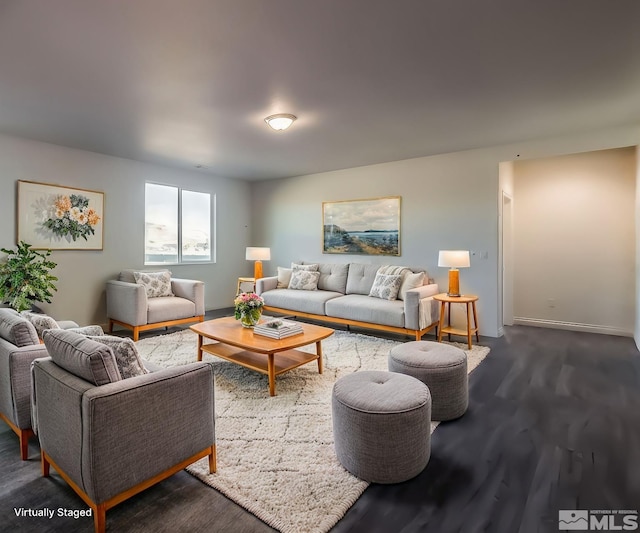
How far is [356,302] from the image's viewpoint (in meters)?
4.77

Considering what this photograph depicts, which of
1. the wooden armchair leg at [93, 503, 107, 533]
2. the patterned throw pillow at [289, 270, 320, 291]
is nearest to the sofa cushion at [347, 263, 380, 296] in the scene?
the patterned throw pillow at [289, 270, 320, 291]

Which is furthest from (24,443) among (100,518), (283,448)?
(283,448)

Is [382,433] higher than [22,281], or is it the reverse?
[22,281]

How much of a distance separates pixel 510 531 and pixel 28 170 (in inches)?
224

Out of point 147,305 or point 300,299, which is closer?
point 147,305

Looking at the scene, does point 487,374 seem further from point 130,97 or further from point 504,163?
point 130,97

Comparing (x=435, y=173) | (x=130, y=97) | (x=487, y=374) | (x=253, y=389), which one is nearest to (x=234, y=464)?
(x=253, y=389)

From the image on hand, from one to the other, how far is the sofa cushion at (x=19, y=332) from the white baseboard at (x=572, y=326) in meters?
5.80

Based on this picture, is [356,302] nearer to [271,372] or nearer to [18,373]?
[271,372]

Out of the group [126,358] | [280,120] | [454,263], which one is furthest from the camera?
[454,263]

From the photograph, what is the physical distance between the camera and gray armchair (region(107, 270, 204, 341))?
4.45m

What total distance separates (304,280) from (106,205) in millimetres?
3076

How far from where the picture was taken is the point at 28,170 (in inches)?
171

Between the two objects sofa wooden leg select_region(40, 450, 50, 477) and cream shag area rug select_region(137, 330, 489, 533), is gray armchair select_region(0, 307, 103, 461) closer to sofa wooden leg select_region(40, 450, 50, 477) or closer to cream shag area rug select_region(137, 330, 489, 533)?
sofa wooden leg select_region(40, 450, 50, 477)
